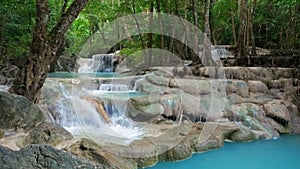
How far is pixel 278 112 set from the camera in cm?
684

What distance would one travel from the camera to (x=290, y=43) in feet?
34.2

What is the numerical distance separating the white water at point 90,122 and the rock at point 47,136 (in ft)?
2.61

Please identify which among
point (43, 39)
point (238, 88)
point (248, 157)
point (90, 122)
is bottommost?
point (248, 157)

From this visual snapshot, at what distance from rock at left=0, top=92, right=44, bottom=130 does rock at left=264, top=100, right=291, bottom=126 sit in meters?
5.19

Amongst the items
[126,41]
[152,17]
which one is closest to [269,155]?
[152,17]

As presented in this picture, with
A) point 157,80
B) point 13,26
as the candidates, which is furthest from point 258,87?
point 13,26

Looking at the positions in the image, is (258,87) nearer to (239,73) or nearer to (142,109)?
(239,73)

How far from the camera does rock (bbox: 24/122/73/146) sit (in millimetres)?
4133

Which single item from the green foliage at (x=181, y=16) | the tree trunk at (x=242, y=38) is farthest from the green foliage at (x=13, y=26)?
the tree trunk at (x=242, y=38)

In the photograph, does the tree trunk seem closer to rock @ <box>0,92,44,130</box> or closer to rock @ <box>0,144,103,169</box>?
rock @ <box>0,92,44,130</box>

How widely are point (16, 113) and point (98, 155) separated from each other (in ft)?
5.87

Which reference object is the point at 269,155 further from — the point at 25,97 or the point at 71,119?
the point at 25,97

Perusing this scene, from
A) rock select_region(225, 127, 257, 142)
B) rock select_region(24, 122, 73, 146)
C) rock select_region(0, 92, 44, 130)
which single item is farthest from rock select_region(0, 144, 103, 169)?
rock select_region(225, 127, 257, 142)

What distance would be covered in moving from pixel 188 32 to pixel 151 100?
6.02 metres
